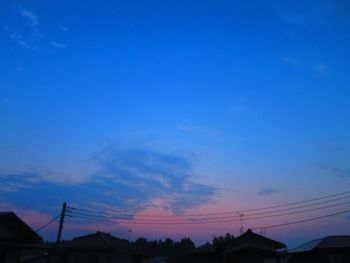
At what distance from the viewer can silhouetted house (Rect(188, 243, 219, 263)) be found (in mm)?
49763

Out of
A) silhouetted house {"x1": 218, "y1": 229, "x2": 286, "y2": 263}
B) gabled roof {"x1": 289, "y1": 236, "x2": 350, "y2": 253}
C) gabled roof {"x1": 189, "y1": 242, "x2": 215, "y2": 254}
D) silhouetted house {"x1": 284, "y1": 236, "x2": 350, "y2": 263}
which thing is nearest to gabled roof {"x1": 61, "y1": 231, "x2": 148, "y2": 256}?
gabled roof {"x1": 189, "y1": 242, "x2": 215, "y2": 254}

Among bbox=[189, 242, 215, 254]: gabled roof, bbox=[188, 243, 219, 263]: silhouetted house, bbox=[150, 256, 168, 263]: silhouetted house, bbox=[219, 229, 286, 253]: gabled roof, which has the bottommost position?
bbox=[150, 256, 168, 263]: silhouetted house

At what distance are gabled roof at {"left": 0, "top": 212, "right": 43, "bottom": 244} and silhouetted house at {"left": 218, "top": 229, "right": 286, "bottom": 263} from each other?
26.8 m

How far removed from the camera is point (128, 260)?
47.4 meters

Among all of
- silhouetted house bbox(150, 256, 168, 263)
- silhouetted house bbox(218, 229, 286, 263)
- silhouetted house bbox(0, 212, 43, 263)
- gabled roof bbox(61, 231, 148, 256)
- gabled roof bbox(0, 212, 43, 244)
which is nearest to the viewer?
silhouetted house bbox(0, 212, 43, 263)

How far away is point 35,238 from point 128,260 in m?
22.8

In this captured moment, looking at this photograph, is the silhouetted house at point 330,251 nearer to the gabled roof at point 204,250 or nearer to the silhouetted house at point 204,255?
the silhouetted house at point 204,255

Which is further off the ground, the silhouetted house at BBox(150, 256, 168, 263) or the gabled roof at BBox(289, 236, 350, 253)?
the gabled roof at BBox(289, 236, 350, 253)

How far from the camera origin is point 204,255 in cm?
5053

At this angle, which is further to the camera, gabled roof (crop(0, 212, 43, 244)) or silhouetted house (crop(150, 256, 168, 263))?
silhouetted house (crop(150, 256, 168, 263))

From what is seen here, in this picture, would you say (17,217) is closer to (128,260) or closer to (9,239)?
(9,239)

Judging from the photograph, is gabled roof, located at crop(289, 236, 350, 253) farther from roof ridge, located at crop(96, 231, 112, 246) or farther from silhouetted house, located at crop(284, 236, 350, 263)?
roof ridge, located at crop(96, 231, 112, 246)

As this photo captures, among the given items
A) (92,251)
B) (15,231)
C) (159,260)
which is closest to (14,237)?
(15,231)

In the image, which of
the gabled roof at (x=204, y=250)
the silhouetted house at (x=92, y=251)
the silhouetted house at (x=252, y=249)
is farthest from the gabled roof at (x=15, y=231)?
the gabled roof at (x=204, y=250)
